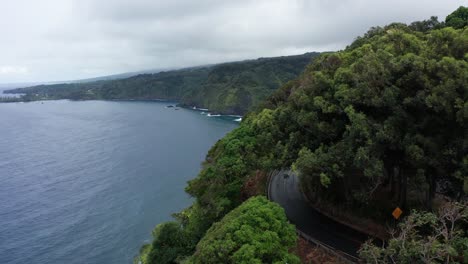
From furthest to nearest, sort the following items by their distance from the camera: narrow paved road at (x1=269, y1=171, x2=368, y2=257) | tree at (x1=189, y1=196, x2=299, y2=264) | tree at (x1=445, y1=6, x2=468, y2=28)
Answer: tree at (x1=445, y1=6, x2=468, y2=28) → narrow paved road at (x1=269, y1=171, x2=368, y2=257) → tree at (x1=189, y1=196, x2=299, y2=264)

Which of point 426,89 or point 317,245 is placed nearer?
point 426,89

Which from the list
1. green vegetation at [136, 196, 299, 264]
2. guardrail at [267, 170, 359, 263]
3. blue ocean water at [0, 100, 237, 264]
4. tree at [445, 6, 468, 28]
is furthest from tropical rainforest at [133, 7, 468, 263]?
blue ocean water at [0, 100, 237, 264]

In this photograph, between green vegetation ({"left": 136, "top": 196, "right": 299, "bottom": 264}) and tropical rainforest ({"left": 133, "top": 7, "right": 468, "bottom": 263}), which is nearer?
green vegetation ({"left": 136, "top": 196, "right": 299, "bottom": 264})

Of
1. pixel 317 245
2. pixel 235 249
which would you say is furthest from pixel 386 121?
pixel 235 249

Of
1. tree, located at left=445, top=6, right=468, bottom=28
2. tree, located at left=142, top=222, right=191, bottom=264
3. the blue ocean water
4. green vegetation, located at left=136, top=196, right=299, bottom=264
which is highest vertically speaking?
tree, located at left=445, top=6, right=468, bottom=28

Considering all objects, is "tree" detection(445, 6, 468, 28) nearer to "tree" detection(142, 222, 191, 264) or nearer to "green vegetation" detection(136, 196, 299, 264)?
"green vegetation" detection(136, 196, 299, 264)

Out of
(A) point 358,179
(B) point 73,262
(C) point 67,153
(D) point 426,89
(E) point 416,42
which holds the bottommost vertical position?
(B) point 73,262

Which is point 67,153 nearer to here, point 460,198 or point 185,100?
point 460,198

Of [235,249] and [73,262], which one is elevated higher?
[235,249]
